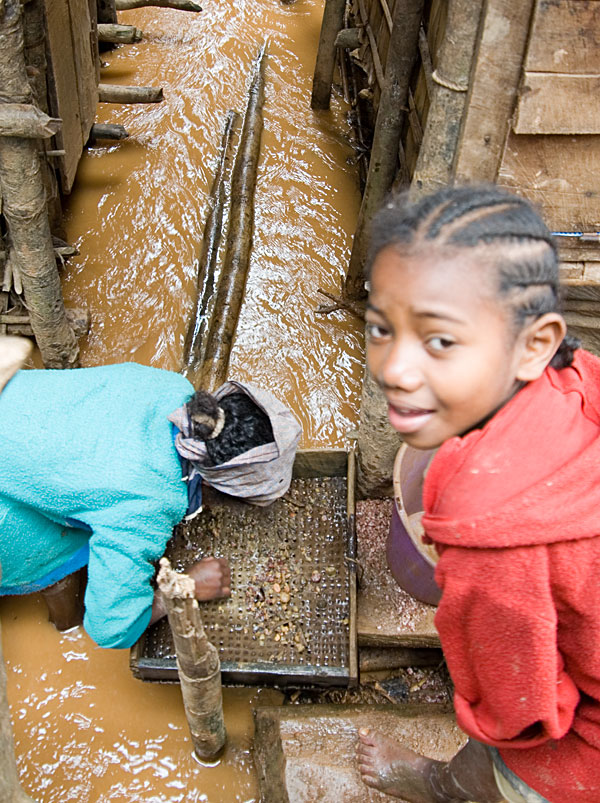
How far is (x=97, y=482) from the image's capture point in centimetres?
212

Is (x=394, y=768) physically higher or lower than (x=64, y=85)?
lower

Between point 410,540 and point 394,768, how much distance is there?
683 mm

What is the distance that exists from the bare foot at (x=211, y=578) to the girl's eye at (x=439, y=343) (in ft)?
5.47

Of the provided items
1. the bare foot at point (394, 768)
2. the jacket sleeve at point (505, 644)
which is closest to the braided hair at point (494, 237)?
the jacket sleeve at point (505, 644)

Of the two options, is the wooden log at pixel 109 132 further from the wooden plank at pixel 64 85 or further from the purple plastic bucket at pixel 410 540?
the purple plastic bucket at pixel 410 540

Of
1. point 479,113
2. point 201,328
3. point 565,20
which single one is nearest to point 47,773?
point 201,328

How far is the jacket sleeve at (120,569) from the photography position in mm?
2133

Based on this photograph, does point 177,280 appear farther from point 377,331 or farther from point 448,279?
point 448,279

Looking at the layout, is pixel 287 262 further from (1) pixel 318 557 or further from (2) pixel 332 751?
(2) pixel 332 751

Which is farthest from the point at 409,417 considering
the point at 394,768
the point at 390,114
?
the point at 390,114

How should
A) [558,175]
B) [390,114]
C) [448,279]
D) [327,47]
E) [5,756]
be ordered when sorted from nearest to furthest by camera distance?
[448,279], [5,756], [558,175], [390,114], [327,47]

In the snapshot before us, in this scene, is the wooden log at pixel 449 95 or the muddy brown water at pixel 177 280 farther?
the muddy brown water at pixel 177 280

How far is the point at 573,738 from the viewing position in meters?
1.42

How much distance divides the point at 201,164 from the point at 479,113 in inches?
122
